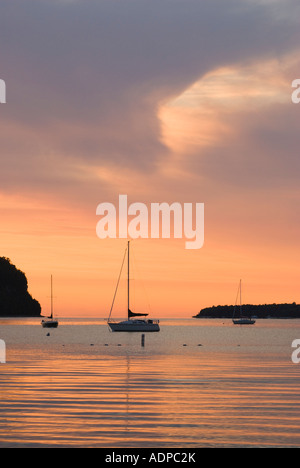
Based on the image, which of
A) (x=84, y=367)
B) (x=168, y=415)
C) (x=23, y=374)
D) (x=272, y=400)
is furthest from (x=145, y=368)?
(x=168, y=415)

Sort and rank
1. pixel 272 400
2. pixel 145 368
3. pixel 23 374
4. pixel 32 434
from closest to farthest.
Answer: pixel 32 434
pixel 272 400
pixel 23 374
pixel 145 368

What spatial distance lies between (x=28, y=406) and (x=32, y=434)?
25.7 ft

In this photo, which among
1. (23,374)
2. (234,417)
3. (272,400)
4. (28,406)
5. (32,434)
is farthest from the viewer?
(23,374)

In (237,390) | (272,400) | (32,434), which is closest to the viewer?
(32,434)

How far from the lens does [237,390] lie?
44.3 metres

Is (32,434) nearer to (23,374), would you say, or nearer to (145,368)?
(23,374)

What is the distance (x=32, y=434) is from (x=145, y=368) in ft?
117

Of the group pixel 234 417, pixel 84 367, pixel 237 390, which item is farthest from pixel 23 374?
pixel 234 417

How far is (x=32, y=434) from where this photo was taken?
90.1 ft
